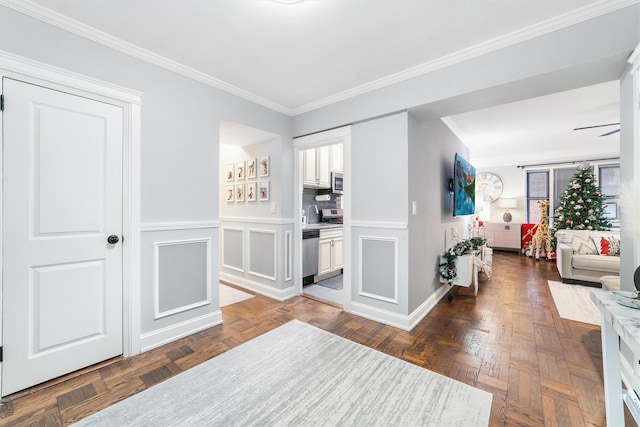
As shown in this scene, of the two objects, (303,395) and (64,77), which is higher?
(64,77)

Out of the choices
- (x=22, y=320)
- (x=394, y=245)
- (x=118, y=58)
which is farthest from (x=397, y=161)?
(x=22, y=320)

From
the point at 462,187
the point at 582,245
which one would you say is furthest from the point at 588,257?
the point at 462,187

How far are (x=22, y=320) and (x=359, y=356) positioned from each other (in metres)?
2.35

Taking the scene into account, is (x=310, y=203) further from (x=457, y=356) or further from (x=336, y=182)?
(x=457, y=356)

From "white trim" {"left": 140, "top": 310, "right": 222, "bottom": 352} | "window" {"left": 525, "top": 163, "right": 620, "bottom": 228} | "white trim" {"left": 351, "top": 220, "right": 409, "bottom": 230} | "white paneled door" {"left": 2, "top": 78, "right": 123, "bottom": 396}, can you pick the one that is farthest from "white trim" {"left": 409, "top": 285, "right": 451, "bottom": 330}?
"window" {"left": 525, "top": 163, "right": 620, "bottom": 228}

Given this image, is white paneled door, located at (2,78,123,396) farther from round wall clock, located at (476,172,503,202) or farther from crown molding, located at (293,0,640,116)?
round wall clock, located at (476,172,503,202)

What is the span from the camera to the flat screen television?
3.72m

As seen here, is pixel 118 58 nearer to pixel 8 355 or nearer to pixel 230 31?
pixel 230 31

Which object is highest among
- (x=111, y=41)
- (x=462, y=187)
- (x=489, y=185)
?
(x=111, y=41)

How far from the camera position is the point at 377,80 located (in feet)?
8.72

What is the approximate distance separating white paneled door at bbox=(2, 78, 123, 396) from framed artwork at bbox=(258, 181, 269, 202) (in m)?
1.73

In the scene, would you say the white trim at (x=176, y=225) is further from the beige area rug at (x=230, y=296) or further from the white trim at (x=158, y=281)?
the beige area rug at (x=230, y=296)

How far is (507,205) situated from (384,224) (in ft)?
20.2

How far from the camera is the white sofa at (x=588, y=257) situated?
3.94m
